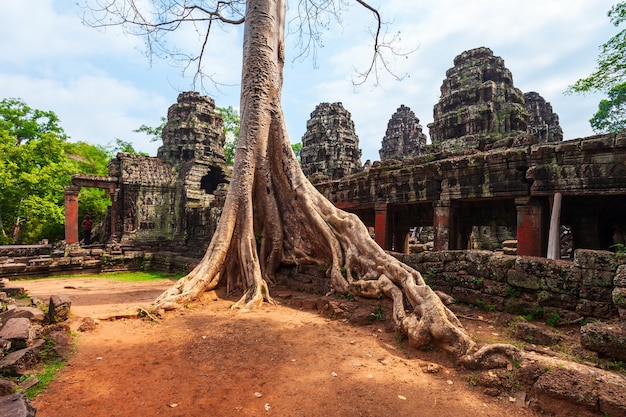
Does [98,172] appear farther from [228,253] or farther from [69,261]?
[228,253]

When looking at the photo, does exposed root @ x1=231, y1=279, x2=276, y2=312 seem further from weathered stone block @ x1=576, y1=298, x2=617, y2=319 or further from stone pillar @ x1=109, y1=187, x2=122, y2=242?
stone pillar @ x1=109, y1=187, x2=122, y2=242

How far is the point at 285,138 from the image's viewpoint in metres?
6.66

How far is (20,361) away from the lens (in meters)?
2.61

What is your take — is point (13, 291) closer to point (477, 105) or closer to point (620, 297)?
point (620, 297)

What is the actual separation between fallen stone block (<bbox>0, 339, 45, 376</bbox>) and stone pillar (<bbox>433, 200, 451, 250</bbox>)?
7.42m

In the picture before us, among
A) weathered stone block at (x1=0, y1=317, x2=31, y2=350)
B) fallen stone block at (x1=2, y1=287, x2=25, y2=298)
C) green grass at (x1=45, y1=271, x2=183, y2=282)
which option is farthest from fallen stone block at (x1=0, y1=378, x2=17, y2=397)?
green grass at (x1=45, y1=271, x2=183, y2=282)

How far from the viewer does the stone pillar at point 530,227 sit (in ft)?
20.7

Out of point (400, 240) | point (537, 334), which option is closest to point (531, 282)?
point (537, 334)

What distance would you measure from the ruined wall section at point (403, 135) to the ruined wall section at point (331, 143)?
21.5 feet

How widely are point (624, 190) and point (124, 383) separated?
7.33 metres

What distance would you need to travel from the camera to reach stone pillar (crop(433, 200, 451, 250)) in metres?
7.70

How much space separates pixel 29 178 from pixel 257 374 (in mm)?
20270

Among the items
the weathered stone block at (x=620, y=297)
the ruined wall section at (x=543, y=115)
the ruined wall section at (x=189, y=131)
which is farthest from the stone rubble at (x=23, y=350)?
the ruined wall section at (x=543, y=115)

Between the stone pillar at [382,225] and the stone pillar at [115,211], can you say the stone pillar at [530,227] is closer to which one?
the stone pillar at [382,225]
